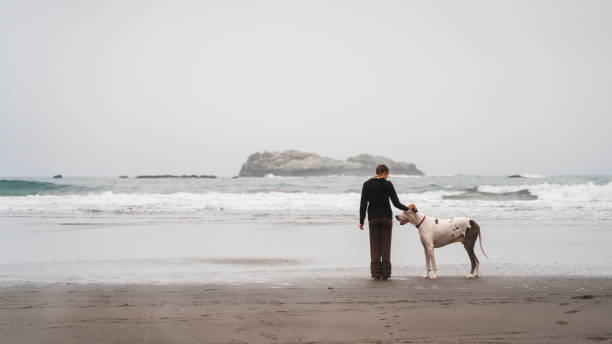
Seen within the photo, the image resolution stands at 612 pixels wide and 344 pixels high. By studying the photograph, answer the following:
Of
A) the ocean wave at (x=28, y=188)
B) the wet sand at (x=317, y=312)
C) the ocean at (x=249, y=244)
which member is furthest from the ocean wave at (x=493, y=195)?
the ocean wave at (x=28, y=188)

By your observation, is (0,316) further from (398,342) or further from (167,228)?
(167,228)

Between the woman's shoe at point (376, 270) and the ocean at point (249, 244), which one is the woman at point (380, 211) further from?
the ocean at point (249, 244)

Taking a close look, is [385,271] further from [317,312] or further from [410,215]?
[317,312]

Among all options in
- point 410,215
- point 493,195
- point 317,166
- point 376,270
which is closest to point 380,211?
point 410,215

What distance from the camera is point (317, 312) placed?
5.10 meters

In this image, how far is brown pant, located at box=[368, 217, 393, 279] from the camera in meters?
7.25

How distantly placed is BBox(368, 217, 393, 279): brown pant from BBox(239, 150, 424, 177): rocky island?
76623mm

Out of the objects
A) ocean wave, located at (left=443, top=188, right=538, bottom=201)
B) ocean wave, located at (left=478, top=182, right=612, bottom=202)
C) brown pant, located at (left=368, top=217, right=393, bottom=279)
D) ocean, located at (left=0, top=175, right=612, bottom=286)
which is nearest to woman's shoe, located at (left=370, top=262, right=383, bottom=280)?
brown pant, located at (left=368, top=217, right=393, bottom=279)

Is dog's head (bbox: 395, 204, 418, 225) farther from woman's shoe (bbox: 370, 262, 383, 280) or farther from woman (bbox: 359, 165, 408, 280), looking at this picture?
woman's shoe (bbox: 370, 262, 383, 280)

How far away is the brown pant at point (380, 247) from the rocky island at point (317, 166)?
3017 inches

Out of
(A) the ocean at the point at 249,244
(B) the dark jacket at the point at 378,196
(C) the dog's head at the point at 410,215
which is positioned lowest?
(A) the ocean at the point at 249,244

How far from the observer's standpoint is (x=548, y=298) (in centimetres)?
573

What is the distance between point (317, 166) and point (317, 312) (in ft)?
277

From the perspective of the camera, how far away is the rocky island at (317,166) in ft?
291
